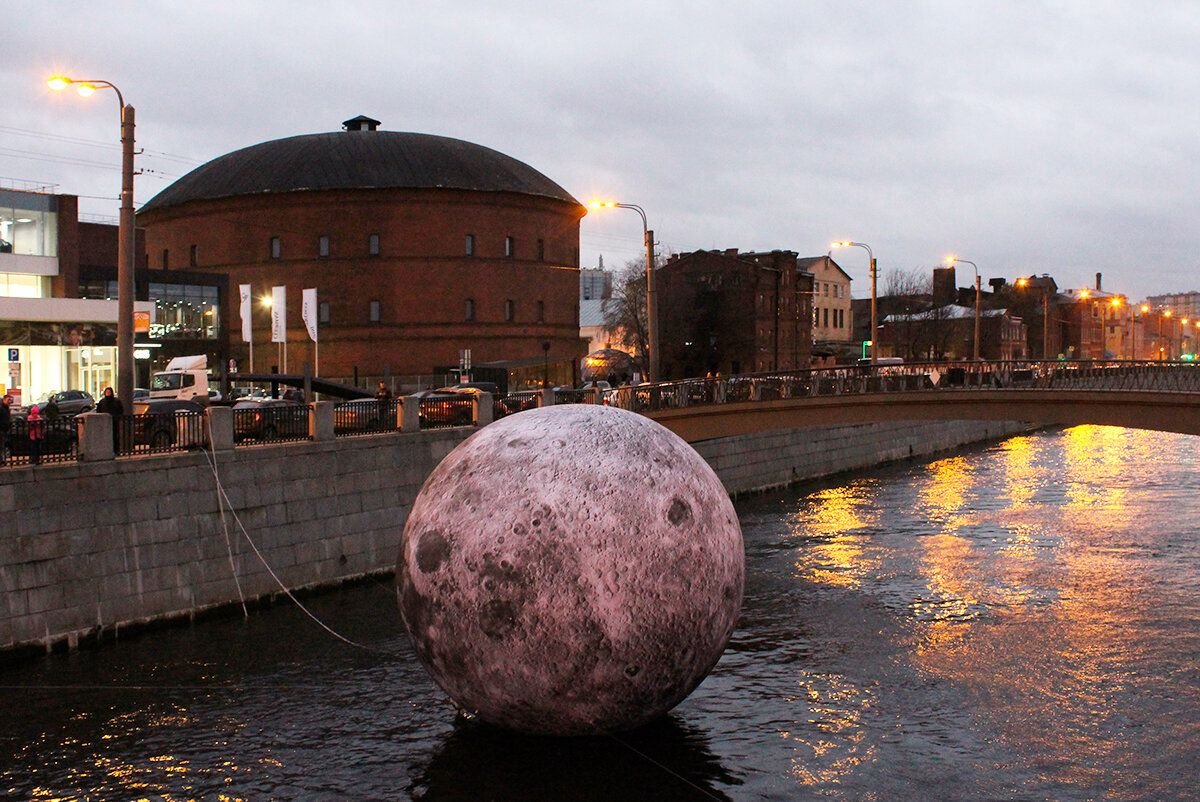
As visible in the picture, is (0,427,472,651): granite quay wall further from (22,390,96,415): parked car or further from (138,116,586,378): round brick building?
(138,116,586,378): round brick building

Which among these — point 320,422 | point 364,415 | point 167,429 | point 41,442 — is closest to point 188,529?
point 167,429

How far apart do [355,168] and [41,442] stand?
5026 cm

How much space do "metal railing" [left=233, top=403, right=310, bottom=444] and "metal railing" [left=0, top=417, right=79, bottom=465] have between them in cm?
385

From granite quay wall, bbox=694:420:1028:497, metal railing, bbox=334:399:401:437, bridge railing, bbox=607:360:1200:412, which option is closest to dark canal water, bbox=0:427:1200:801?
metal railing, bbox=334:399:401:437

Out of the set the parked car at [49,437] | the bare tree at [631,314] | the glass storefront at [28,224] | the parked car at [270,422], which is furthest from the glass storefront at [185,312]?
the parked car at [49,437]

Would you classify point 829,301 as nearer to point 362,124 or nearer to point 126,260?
point 362,124

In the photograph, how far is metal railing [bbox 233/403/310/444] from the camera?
2570cm

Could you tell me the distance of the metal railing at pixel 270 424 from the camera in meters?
25.7

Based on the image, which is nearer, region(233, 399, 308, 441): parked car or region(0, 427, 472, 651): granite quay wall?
region(0, 427, 472, 651): granite quay wall

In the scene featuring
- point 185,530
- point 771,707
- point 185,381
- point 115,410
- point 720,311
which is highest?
point 720,311

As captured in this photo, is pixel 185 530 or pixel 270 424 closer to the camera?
pixel 185 530

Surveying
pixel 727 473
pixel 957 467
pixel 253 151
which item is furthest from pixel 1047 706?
pixel 253 151

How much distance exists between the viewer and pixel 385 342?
70.1 metres

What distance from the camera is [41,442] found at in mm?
20953
